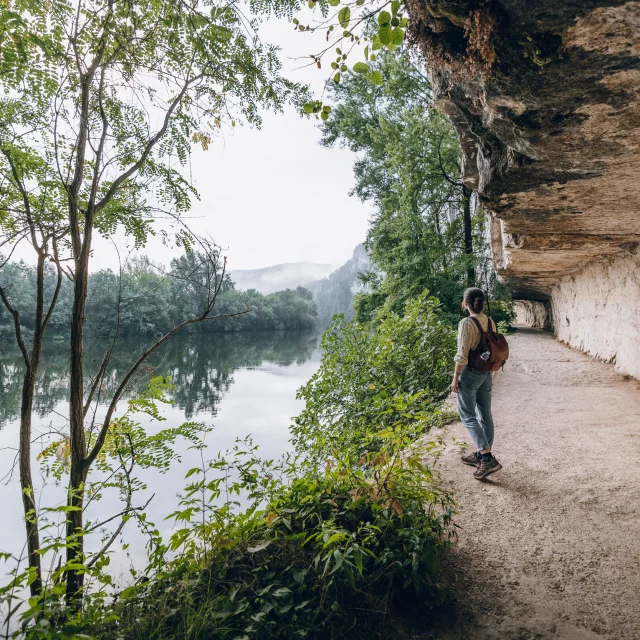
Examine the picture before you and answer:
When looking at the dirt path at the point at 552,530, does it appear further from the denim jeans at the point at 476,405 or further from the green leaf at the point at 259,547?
the green leaf at the point at 259,547

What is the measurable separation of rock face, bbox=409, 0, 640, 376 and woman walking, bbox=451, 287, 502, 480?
116cm

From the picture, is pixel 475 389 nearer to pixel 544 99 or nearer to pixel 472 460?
pixel 472 460

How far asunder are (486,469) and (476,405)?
0.52m

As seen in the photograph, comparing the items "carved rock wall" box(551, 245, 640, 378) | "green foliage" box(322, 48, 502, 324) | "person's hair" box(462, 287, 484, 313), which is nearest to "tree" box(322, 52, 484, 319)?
"green foliage" box(322, 48, 502, 324)

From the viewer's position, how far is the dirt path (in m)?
1.90

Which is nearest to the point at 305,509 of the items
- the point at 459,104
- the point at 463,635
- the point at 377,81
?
the point at 463,635

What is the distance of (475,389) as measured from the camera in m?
3.39

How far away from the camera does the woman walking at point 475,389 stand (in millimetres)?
3320

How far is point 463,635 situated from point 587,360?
7709 mm

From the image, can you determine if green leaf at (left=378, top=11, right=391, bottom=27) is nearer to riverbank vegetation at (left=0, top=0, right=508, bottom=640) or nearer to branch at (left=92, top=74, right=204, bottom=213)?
riverbank vegetation at (left=0, top=0, right=508, bottom=640)

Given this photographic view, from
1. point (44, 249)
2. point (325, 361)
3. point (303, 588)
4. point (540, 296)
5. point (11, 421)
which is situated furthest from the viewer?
point (540, 296)

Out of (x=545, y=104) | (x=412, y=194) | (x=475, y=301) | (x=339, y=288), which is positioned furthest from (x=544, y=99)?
(x=339, y=288)

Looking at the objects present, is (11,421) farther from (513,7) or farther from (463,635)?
(513,7)

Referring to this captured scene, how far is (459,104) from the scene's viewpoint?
287cm
